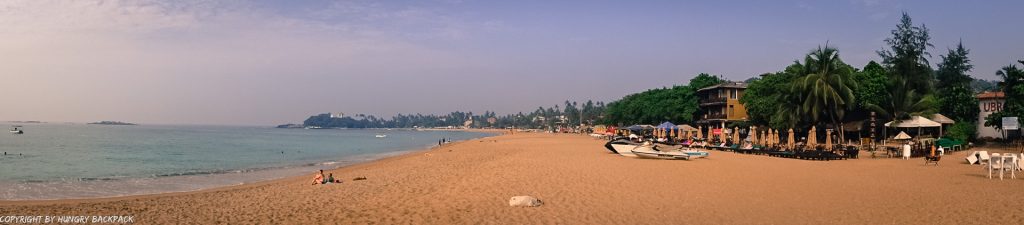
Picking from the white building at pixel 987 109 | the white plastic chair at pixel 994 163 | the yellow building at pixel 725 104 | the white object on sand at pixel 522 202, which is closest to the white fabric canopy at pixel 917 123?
the white building at pixel 987 109

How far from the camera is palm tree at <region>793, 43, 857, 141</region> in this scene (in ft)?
137

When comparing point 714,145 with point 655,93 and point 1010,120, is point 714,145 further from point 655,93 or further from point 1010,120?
point 655,93

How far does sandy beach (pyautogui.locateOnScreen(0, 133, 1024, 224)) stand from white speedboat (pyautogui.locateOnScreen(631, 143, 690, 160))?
215 inches

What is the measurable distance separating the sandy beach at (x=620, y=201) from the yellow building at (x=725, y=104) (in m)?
46.1

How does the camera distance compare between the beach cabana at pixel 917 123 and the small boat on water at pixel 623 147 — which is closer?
the small boat on water at pixel 623 147

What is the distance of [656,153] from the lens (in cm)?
2498

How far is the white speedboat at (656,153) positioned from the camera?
2442cm

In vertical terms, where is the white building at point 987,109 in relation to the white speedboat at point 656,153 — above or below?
above

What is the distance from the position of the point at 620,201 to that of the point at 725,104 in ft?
183

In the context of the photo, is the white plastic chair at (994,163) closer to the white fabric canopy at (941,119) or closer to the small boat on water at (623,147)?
the small boat on water at (623,147)

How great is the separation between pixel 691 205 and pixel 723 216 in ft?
4.22

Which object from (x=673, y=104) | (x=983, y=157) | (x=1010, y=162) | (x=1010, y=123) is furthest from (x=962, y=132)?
(x=673, y=104)

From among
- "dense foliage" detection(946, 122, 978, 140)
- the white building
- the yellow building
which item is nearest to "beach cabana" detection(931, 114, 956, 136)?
"dense foliage" detection(946, 122, 978, 140)

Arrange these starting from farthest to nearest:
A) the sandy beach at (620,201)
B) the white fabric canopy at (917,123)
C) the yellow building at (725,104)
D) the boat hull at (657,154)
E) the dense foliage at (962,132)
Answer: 1. the yellow building at (725,104)
2. the dense foliage at (962,132)
3. the white fabric canopy at (917,123)
4. the boat hull at (657,154)
5. the sandy beach at (620,201)
